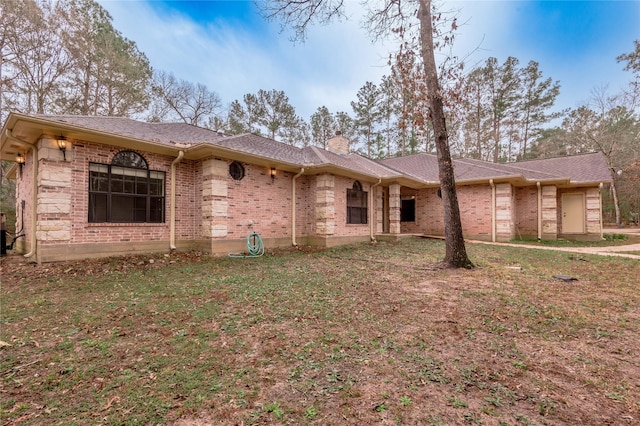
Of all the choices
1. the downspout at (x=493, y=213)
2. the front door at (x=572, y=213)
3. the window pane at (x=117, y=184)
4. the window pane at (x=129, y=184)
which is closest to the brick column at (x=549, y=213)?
the front door at (x=572, y=213)

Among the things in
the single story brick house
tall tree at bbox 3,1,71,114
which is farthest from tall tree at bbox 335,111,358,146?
tall tree at bbox 3,1,71,114

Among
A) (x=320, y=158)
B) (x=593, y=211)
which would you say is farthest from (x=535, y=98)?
(x=320, y=158)

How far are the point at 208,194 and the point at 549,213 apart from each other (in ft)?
49.0

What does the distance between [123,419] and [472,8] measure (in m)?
9.59

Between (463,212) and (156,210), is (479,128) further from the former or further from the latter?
(156,210)

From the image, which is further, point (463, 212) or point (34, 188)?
point (463, 212)

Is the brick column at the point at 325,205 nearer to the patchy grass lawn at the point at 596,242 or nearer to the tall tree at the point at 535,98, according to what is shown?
the patchy grass lawn at the point at 596,242

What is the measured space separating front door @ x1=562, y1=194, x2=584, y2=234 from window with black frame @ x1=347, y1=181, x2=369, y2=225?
10.6 meters

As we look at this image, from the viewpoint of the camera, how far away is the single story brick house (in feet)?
20.2

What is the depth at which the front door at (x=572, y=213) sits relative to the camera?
43.8ft

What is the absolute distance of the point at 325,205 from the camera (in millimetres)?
9781

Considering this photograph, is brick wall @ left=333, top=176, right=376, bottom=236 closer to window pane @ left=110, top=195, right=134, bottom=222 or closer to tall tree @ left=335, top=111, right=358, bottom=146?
window pane @ left=110, top=195, right=134, bottom=222

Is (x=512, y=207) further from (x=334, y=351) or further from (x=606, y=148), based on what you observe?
(x=606, y=148)

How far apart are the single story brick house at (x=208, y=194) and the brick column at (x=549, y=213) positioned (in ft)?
0.15
